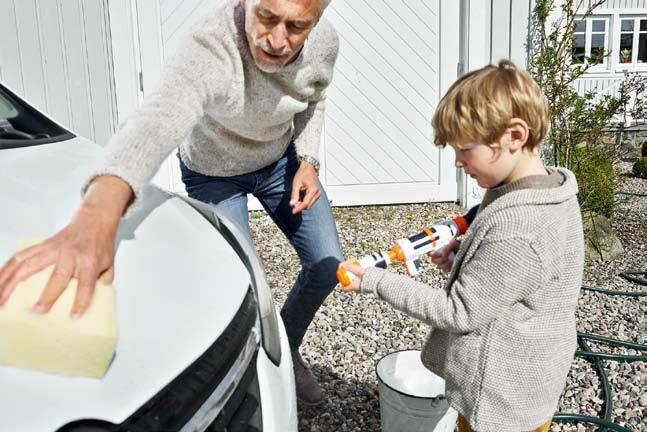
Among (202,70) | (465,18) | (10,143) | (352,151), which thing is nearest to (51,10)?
(352,151)

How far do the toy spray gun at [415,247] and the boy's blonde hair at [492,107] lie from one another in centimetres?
36

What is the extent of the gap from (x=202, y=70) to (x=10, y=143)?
0.71m

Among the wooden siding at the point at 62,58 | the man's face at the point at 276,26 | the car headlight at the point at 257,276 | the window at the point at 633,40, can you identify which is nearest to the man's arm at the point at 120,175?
the man's face at the point at 276,26

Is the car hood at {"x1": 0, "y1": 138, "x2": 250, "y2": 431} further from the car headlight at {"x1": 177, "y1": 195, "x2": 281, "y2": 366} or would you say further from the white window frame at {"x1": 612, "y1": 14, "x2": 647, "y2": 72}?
the white window frame at {"x1": 612, "y1": 14, "x2": 647, "y2": 72}

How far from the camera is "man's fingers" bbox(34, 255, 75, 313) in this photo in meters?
1.02

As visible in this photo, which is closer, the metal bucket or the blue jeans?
the metal bucket

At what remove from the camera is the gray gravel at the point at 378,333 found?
2545mm

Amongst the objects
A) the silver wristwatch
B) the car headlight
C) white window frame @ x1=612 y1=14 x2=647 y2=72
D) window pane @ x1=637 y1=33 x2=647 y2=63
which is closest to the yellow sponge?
the car headlight

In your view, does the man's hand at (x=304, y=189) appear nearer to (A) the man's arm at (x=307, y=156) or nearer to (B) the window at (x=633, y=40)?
(A) the man's arm at (x=307, y=156)

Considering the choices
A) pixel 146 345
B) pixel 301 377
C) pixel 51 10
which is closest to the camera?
pixel 146 345

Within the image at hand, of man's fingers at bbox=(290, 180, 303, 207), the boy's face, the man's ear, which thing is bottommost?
man's fingers at bbox=(290, 180, 303, 207)

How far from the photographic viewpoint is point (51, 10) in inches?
219

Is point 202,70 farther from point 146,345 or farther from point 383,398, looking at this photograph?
point 383,398

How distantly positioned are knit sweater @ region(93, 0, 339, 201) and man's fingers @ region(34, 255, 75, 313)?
27 centimetres
